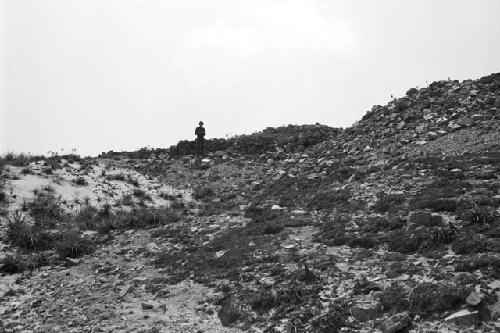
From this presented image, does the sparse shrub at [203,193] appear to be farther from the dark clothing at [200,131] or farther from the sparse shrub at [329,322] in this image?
the sparse shrub at [329,322]

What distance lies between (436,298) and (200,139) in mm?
25900

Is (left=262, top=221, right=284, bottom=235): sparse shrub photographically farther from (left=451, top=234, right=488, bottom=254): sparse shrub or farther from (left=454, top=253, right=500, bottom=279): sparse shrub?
(left=454, top=253, right=500, bottom=279): sparse shrub

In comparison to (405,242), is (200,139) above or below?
above

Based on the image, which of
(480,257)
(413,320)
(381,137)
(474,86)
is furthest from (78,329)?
(474,86)

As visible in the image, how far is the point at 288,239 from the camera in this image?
13391 mm

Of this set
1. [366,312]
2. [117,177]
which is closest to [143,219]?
[117,177]

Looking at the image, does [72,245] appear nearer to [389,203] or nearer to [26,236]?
[26,236]

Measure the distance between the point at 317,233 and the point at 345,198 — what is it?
305 centimetres

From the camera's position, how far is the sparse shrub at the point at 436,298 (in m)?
7.57

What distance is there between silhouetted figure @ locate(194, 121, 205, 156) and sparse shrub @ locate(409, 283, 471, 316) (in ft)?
82.0

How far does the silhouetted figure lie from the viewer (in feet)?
104

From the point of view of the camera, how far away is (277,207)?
17578mm

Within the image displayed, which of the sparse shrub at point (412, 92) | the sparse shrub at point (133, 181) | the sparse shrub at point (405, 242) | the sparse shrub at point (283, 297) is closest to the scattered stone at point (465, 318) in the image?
the sparse shrub at point (283, 297)

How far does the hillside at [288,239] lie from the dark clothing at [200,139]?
6.27 meters
